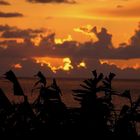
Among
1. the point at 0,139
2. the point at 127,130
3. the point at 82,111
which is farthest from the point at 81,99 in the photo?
the point at 0,139

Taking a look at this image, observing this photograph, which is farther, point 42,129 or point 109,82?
point 109,82

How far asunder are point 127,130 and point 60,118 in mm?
1523

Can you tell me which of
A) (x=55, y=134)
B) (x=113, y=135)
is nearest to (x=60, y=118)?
(x=55, y=134)

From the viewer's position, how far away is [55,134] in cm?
1260

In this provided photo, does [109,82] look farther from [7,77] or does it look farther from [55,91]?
[7,77]

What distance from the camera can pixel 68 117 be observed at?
1263 centimetres

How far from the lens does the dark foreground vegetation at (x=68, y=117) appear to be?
12422mm

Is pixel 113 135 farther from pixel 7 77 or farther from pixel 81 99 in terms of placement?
pixel 7 77

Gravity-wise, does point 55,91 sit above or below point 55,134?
above

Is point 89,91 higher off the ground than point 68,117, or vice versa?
point 89,91

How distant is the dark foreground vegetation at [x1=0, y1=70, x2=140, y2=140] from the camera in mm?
12422

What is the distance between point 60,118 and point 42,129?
1.56ft

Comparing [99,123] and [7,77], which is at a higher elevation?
[7,77]

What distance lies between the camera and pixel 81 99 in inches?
501
